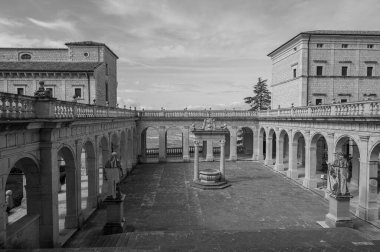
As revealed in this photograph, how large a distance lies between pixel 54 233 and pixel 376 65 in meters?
36.4

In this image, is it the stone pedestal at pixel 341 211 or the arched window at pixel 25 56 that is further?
the arched window at pixel 25 56

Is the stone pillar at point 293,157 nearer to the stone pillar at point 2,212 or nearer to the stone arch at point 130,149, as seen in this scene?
the stone arch at point 130,149

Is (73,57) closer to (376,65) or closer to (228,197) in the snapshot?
(228,197)

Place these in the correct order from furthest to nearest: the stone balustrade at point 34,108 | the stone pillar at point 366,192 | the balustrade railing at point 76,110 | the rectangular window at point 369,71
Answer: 1. the rectangular window at point 369,71
2. the stone pillar at point 366,192
3. the balustrade railing at point 76,110
4. the stone balustrade at point 34,108

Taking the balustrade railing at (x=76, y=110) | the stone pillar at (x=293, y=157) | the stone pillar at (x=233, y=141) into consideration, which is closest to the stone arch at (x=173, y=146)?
the stone pillar at (x=233, y=141)

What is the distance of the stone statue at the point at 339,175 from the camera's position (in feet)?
43.8

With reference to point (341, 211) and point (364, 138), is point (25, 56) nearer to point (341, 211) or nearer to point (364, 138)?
point (364, 138)

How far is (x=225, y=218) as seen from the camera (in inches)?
636

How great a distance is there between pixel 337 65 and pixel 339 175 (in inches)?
920

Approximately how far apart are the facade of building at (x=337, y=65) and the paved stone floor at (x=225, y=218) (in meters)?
12.1

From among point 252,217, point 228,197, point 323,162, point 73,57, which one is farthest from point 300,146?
point 73,57

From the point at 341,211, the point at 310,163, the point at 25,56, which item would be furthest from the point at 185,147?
the point at 341,211

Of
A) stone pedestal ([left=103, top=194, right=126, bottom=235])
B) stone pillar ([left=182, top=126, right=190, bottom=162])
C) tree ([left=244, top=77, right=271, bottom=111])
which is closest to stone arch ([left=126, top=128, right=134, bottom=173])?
stone pillar ([left=182, top=126, right=190, bottom=162])

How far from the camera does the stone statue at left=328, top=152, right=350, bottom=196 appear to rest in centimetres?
1334
